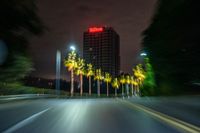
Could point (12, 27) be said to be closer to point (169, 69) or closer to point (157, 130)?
point (157, 130)

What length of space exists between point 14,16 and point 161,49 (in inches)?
556

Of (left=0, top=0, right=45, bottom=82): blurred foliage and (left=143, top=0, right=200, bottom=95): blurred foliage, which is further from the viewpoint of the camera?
(left=143, top=0, right=200, bottom=95): blurred foliage

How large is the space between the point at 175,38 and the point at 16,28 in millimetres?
11341

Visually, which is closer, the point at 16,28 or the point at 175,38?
the point at 16,28

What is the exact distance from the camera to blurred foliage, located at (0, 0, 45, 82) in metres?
15.8

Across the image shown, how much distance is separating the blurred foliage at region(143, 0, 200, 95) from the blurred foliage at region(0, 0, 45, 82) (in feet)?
30.6

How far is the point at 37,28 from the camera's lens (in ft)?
56.2

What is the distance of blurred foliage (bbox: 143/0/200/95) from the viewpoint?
890 inches

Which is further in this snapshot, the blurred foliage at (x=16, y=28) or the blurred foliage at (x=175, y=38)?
the blurred foliage at (x=175, y=38)

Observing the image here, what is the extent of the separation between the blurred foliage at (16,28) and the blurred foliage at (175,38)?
9318 millimetres

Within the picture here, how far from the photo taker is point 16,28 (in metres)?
16.4

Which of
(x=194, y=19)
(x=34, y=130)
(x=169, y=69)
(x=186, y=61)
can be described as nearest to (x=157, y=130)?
(x=34, y=130)

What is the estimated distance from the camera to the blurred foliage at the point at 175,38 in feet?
74.2

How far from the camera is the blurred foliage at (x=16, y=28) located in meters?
15.8
